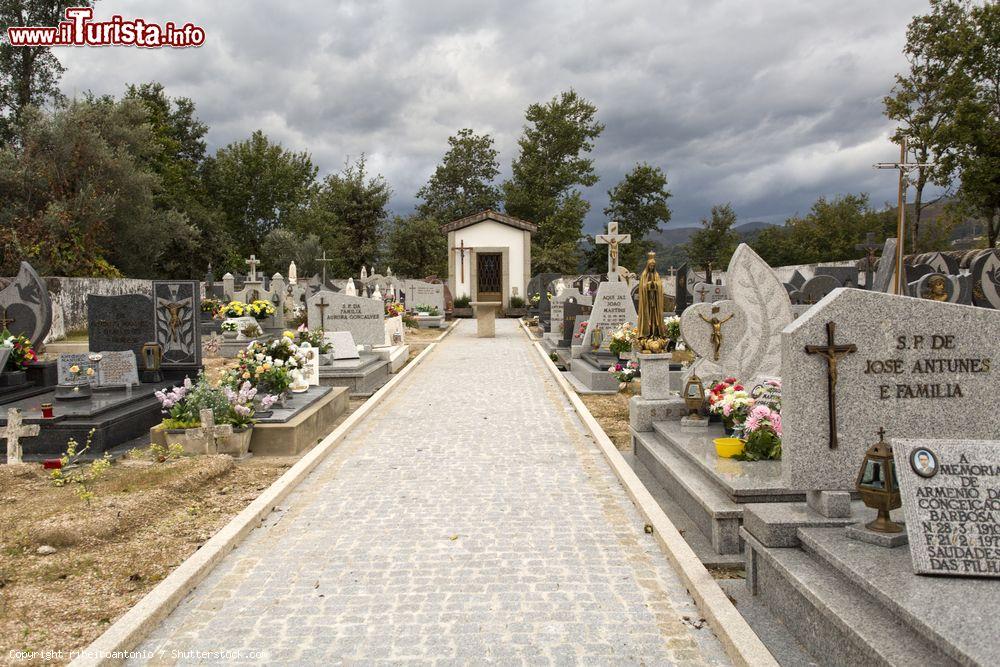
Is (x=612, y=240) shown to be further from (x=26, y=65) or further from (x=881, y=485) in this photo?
(x=26, y=65)

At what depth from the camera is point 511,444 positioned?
7535 millimetres

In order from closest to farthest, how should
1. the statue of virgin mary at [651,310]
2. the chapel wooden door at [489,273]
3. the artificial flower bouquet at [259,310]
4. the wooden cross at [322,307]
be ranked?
1. the statue of virgin mary at [651,310]
2. the wooden cross at [322,307]
3. the artificial flower bouquet at [259,310]
4. the chapel wooden door at [489,273]

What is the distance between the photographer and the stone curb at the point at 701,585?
317cm

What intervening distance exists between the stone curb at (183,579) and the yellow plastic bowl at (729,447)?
3673mm

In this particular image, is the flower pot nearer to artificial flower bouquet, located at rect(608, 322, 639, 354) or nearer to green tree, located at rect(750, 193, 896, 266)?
artificial flower bouquet, located at rect(608, 322, 639, 354)

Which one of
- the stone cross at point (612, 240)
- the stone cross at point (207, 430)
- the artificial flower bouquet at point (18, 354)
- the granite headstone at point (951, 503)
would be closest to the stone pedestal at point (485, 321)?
the stone cross at point (612, 240)

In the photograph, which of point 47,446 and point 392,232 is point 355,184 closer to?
point 392,232

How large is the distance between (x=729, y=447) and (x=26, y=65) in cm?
3616

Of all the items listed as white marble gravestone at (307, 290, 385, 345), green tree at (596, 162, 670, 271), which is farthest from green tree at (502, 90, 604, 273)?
white marble gravestone at (307, 290, 385, 345)

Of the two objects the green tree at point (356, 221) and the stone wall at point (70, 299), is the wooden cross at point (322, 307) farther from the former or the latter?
the green tree at point (356, 221)

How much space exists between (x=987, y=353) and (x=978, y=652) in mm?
2113

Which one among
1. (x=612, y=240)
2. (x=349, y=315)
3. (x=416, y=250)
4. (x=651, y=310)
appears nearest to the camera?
(x=651, y=310)

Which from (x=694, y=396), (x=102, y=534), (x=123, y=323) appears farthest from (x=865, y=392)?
(x=123, y=323)

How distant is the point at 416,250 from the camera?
42.5 metres
